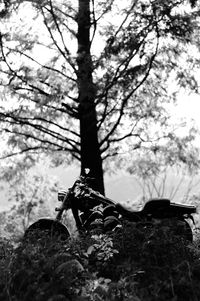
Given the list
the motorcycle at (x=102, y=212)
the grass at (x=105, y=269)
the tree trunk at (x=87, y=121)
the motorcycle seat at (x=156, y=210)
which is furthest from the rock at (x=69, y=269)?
the tree trunk at (x=87, y=121)

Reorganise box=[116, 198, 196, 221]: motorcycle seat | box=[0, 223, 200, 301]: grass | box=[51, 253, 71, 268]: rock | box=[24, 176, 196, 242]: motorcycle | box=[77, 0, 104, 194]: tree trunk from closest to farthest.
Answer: box=[0, 223, 200, 301]: grass, box=[51, 253, 71, 268]: rock, box=[24, 176, 196, 242]: motorcycle, box=[116, 198, 196, 221]: motorcycle seat, box=[77, 0, 104, 194]: tree trunk

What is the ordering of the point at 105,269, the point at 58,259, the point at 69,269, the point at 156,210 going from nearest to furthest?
1. the point at 69,269
2. the point at 58,259
3. the point at 105,269
4. the point at 156,210

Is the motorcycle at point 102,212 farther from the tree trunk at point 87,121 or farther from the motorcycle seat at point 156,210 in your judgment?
the tree trunk at point 87,121

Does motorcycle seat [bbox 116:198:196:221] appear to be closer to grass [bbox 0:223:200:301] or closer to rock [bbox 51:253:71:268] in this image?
grass [bbox 0:223:200:301]

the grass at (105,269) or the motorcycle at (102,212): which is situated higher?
the motorcycle at (102,212)

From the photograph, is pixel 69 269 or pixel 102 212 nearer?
pixel 69 269

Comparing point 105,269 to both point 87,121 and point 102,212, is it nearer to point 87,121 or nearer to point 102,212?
point 102,212

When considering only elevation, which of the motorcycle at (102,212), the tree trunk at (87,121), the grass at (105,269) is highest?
the tree trunk at (87,121)

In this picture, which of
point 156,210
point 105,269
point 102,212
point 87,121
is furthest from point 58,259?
point 87,121

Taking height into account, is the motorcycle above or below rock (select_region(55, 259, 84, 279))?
above

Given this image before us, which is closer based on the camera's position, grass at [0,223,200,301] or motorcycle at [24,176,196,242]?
grass at [0,223,200,301]

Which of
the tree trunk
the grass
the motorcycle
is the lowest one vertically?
the grass

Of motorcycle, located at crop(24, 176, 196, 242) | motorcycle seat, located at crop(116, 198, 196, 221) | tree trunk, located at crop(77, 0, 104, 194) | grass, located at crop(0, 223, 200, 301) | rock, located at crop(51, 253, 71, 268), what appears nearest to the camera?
grass, located at crop(0, 223, 200, 301)

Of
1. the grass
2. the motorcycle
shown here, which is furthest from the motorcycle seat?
the grass
